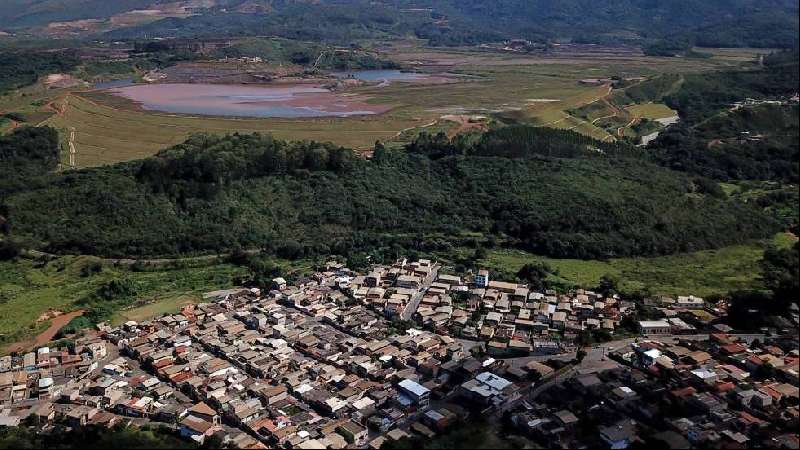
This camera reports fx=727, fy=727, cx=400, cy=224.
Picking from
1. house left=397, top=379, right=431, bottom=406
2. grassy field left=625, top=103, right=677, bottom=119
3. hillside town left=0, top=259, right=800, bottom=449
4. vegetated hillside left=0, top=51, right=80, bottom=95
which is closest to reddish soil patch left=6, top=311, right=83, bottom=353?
hillside town left=0, top=259, right=800, bottom=449

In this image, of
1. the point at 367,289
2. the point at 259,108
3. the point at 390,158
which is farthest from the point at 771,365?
the point at 259,108

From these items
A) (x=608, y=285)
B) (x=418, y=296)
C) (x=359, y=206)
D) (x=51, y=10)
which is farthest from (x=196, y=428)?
(x=51, y=10)

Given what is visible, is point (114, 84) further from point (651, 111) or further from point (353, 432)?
point (353, 432)

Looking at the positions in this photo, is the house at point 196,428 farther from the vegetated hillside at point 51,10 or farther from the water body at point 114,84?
the vegetated hillside at point 51,10

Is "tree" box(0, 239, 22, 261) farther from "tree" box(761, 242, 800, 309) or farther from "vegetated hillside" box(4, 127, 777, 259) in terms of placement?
"tree" box(761, 242, 800, 309)

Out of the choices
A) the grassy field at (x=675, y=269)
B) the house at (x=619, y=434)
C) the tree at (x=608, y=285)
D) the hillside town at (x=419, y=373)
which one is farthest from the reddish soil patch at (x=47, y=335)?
the tree at (x=608, y=285)
